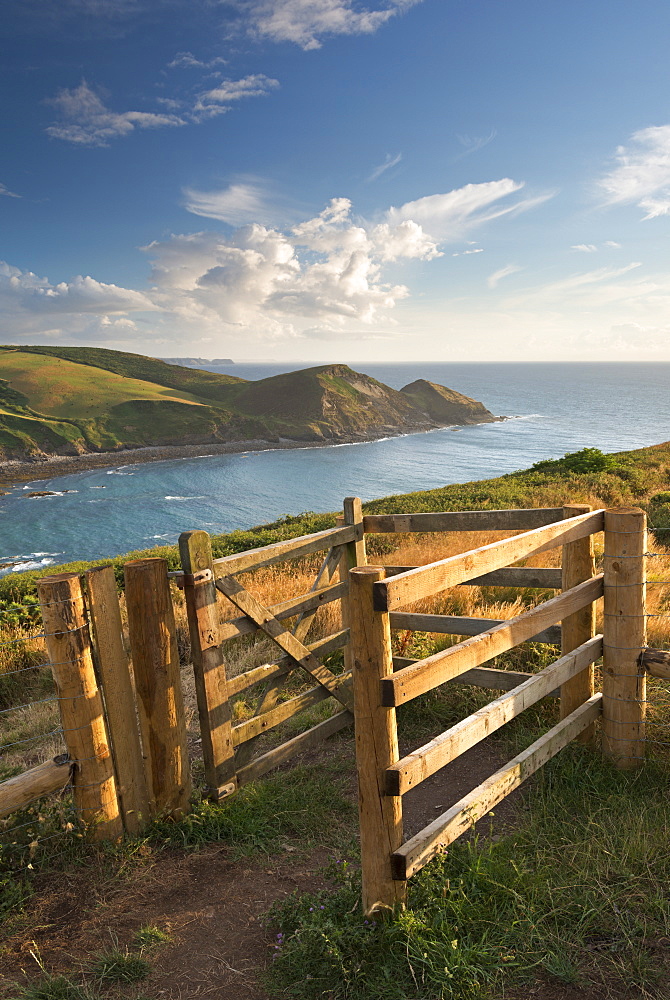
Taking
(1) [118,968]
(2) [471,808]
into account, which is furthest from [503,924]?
(1) [118,968]

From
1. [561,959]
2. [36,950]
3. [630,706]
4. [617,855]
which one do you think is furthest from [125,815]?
[630,706]

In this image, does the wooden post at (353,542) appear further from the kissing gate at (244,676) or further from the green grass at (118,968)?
the green grass at (118,968)

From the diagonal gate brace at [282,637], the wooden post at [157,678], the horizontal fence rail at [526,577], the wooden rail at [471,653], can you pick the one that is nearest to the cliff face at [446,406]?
the horizontal fence rail at [526,577]

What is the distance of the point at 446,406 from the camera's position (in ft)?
438

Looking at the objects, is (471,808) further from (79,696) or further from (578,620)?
(79,696)

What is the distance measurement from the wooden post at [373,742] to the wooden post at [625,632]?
7.00 ft

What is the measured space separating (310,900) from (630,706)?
244 centimetres

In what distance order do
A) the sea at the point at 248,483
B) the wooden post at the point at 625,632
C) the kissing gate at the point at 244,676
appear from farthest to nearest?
1. the sea at the point at 248,483
2. the wooden post at the point at 625,632
3. the kissing gate at the point at 244,676

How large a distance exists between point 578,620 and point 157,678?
298cm

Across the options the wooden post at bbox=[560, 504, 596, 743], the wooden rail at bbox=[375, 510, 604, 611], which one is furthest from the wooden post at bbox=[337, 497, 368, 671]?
the wooden rail at bbox=[375, 510, 604, 611]

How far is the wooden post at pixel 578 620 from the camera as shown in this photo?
14.4ft

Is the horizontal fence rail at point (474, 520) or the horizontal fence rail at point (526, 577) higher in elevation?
the horizontal fence rail at point (474, 520)

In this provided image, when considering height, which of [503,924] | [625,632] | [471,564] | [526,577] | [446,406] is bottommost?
[446,406]

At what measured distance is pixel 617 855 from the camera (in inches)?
130
